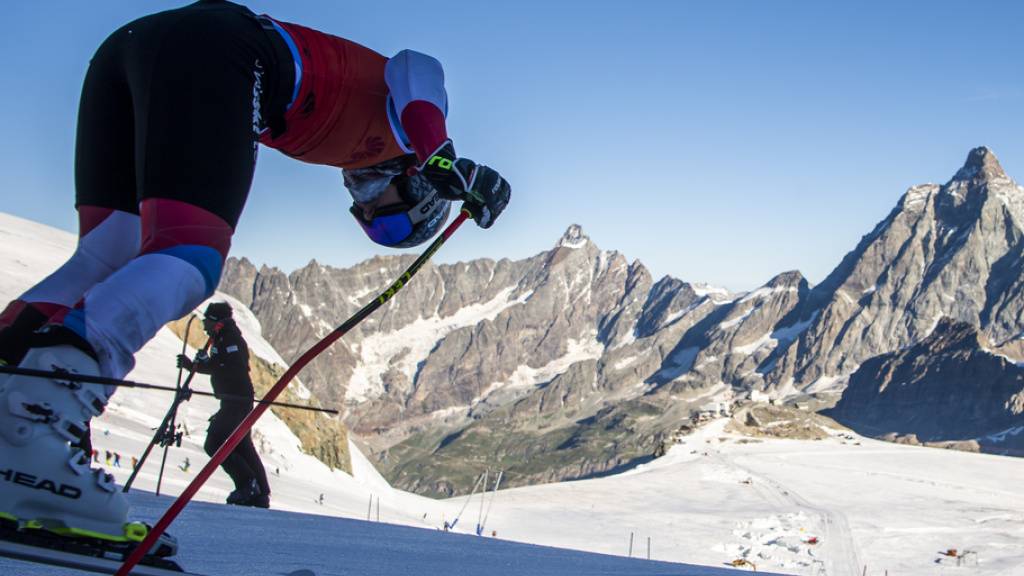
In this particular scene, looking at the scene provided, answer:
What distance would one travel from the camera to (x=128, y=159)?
2.85 metres

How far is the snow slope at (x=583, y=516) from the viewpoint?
11.9ft

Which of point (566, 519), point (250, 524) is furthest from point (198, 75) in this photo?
point (566, 519)

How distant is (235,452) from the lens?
28.9 feet

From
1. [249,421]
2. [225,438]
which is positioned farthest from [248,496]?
[249,421]

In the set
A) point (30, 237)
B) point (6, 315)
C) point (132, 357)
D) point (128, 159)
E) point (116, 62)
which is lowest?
point (132, 357)

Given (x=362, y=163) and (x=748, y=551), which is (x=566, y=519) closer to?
(x=748, y=551)

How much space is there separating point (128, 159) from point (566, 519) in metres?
22.4

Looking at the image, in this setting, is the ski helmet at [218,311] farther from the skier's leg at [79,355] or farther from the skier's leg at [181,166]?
the skier's leg at [181,166]

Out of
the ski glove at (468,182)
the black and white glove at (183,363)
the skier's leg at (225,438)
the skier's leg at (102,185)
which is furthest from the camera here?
the skier's leg at (225,438)

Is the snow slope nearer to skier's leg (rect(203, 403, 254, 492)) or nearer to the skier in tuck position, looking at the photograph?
the skier in tuck position

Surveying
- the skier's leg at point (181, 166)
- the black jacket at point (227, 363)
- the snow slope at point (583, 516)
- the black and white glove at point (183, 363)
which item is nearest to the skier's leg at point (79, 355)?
the skier's leg at point (181, 166)

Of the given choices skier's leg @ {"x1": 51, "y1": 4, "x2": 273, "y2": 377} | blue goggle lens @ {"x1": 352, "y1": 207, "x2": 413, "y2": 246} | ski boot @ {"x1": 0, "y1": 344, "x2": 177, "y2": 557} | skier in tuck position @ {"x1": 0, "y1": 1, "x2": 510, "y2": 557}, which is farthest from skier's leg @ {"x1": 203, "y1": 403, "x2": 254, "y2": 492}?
ski boot @ {"x1": 0, "y1": 344, "x2": 177, "y2": 557}

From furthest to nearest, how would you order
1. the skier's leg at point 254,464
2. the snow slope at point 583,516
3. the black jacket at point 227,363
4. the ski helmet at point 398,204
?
the skier's leg at point 254,464 < the black jacket at point 227,363 < the snow slope at point 583,516 < the ski helmet at point 398,204

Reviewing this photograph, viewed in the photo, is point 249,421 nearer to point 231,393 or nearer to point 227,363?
point 227,363
